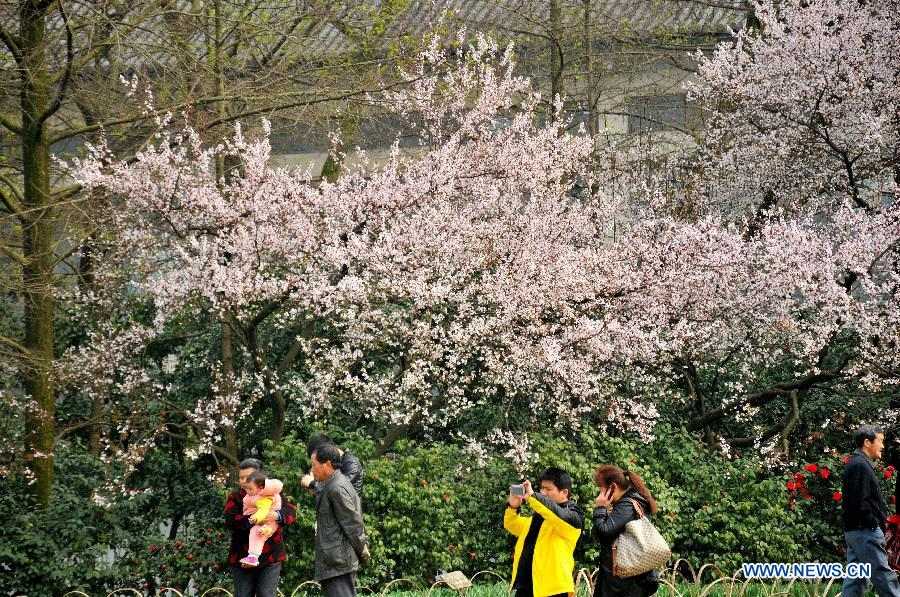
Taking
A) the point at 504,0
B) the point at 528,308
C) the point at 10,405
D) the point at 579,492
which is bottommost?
the point at 579,492

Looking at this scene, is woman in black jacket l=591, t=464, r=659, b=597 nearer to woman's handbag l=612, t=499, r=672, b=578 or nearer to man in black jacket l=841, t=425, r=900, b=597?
woman's handbag l=612, t=499, r=672, b=578

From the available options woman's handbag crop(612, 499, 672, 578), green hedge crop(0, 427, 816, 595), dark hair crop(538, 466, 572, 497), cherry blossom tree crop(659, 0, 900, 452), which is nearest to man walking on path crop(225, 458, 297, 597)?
dark hair crop(538, 466, 572, 497)

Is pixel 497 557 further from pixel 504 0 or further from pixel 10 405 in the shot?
pixel 504 0

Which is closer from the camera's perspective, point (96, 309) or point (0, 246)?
point (0, 246)

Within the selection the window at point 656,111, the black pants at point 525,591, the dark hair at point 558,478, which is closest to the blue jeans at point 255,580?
the black pants at point 525,591

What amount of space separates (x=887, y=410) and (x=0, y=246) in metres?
8.99

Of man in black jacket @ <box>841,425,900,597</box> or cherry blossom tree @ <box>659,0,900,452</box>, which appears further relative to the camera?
cherry blossom tree @ <box>659,0,900,452</box>

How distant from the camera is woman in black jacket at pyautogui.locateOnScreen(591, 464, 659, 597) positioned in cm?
580

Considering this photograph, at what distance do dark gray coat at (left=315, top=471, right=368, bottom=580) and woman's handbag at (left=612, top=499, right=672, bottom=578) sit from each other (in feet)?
5.18

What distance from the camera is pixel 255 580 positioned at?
662 centimetres

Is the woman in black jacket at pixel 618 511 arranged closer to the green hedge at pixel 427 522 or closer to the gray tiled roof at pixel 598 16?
the green hedge at pixel 427 522

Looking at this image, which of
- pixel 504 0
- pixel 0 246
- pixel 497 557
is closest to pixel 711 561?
pixel 497 557

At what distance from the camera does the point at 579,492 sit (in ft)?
32.1

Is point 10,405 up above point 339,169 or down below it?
below
